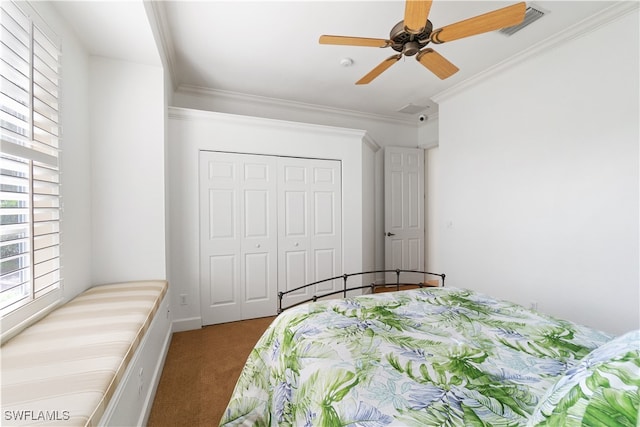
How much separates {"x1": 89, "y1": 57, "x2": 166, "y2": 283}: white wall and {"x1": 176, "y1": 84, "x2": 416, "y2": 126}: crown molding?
41.8 inches

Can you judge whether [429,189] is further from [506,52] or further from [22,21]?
[22,21]

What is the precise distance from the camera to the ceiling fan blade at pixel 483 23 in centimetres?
142

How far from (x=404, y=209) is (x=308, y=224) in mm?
1846

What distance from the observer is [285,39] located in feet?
7.93

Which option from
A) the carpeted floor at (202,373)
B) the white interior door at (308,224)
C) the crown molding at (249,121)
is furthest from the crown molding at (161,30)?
the carpeted floor at (202,373)

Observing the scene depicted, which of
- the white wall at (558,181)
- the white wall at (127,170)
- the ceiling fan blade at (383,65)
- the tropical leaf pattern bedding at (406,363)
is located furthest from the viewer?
the white wall at (127,170)

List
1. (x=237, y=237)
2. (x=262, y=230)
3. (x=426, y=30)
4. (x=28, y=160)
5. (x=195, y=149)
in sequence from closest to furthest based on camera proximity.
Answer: (x=28, y=160), (x=426, y=30), (x=195, y=149), (x=237, y=237), (x=262, y=230)

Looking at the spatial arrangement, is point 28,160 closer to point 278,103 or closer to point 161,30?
point 161,30

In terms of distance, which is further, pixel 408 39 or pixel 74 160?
pixel 74 160

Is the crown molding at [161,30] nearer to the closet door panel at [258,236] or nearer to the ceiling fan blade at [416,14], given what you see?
the closet door panel at [258,236]

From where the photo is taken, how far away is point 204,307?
2.95 meters

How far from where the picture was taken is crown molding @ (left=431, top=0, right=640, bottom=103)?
6.57 feet

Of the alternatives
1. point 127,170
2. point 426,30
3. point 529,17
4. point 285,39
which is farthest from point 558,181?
point 127,170

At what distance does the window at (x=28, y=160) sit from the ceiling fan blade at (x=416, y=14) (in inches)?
75.6
